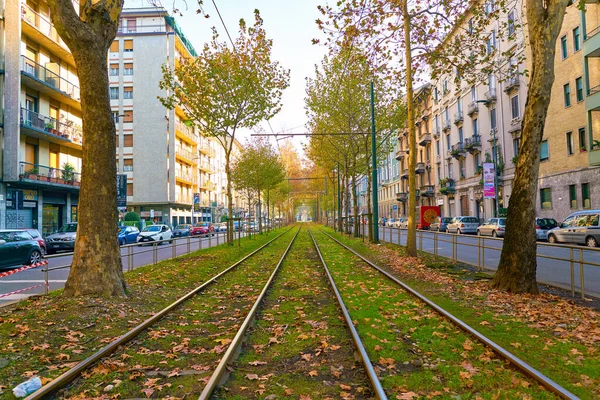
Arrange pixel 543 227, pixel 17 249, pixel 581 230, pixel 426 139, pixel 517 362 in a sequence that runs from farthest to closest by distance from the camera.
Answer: pixel 426 139, pixel 543 227, pixel 581 230, pixel 17 249, pixel 517 362

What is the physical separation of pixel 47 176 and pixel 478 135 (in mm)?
35656

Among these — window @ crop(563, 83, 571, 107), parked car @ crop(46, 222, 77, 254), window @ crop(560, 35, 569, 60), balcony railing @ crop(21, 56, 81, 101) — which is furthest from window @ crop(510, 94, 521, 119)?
parked car @ crop(46, 222, 77, 254)

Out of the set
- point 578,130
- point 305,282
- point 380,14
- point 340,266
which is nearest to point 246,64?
point 380,14

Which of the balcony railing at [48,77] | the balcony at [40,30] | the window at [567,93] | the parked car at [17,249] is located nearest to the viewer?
the parked car at [17,249]

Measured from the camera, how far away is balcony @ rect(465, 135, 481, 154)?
130ft

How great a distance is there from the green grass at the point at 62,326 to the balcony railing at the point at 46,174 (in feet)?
61.5

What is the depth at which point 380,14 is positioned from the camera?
12664mm

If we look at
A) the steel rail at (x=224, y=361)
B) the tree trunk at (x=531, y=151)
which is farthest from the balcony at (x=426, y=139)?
the steel rail at (x=224, y=361)

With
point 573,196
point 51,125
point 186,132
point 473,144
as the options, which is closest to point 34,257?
point 51,125

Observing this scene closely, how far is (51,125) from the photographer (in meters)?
26.6

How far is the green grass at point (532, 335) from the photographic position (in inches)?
163

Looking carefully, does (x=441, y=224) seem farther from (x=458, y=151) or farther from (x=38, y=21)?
(x=38, y=21)

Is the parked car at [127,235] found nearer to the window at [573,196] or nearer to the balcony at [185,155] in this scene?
the balcony at [185,155]

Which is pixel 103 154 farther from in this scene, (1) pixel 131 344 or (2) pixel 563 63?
(2) pixel 563 63
